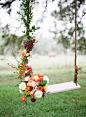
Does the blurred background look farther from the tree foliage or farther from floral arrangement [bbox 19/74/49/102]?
floral arrangement [bbox 19/74/49/102]

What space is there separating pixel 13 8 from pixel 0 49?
197cm

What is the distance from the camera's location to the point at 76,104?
2867 millimetres

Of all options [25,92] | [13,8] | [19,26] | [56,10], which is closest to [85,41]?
[56,10]

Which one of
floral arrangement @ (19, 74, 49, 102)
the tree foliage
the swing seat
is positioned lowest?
the swing seat

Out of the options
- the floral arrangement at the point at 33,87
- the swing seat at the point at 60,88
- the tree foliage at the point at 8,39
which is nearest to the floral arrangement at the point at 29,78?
the floral arrangement at the point at 33,87

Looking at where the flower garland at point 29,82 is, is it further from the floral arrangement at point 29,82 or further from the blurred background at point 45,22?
the blurred background at point 45,22

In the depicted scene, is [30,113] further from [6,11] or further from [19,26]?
[6,11]

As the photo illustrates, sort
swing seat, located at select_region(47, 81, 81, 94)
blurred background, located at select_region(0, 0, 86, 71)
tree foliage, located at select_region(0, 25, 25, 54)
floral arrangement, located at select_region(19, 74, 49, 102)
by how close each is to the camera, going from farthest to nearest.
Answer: tree foliage, located at select_region(0, 25, 25, 54) < blurred background, located at select_region(0, 0, 86, 71) < swing seat, located at select_region(47, 81, 81, 94) < floral arrangement, located at select_region(19, 74, 49, 102)

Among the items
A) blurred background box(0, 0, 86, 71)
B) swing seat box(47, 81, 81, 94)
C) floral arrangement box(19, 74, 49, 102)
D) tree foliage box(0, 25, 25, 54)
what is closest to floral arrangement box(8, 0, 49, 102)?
floral arrangement box(19, 74, 49, 102)

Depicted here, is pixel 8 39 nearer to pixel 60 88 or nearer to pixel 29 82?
pixel 60 88

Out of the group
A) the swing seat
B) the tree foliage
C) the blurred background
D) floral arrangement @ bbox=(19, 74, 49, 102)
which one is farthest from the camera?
the tree foliage

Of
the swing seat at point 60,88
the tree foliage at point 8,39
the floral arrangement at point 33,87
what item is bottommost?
the swing seat at point 60,88

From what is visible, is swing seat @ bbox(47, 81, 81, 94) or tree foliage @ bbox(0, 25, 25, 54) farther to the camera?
tree foliage @ bbox(0, 25, 25, 54)

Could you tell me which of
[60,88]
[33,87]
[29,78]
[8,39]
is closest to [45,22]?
[8,39]
